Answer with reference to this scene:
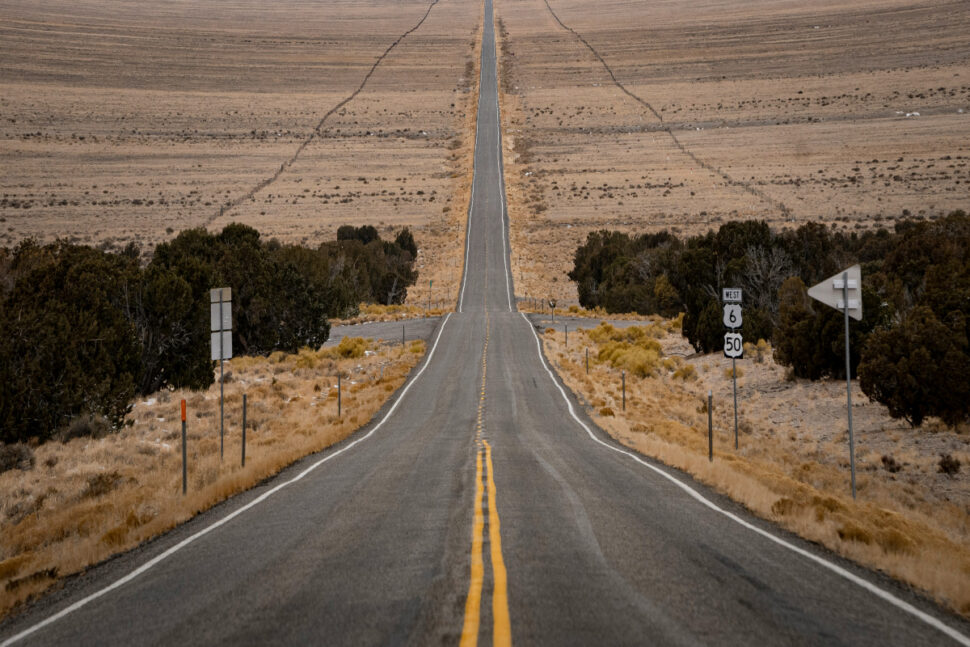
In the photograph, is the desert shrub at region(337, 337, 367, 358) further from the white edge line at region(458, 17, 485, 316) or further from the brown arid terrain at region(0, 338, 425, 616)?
the white edge line at region(458, 17, 485, 316)

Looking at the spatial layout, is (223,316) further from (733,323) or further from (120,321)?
(733,323)

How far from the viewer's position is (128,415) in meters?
20.3

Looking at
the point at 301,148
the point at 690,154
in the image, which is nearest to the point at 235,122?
the point at 301,148

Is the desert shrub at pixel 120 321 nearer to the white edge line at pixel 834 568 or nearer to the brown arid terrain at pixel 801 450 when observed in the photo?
the brown arid terrain at pixel 801 450

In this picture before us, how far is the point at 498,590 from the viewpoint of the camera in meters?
6.00

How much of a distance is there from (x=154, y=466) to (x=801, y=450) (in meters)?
16.0

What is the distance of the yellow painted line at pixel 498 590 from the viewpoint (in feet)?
16.8

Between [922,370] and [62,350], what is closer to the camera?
[62,350]

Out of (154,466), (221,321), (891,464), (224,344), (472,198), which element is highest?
(472,198)

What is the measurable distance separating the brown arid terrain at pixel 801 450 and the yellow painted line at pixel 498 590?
12.1 feet

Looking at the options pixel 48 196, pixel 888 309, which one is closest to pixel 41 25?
pixel 48 196

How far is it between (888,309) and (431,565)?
21.7m

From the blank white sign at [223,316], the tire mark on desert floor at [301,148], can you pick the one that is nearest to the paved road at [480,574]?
the blank white sign at [223,316]

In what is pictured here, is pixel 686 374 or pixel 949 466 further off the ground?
pixel 686 374
